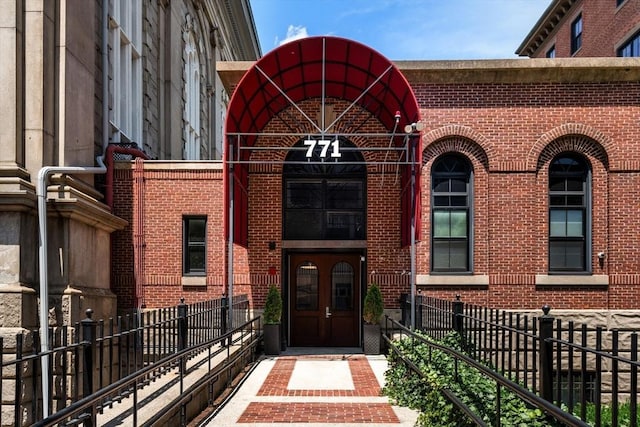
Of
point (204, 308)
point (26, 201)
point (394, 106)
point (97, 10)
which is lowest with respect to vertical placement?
point (204, 308)

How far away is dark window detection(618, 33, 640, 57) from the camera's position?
27156 mm

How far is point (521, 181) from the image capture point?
43.8 feet

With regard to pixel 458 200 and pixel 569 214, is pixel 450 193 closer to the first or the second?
pixel 458 200

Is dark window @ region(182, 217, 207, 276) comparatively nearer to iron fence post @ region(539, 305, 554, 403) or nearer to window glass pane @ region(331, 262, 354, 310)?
window glass pane @ region(331, 262, 354, 310)

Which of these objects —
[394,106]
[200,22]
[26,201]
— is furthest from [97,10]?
[200,22]

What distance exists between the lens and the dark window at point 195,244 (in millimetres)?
13945

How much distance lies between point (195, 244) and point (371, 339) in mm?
4974

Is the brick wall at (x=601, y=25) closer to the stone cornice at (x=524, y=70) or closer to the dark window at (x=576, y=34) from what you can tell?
the dark window at (x=576, y=34)

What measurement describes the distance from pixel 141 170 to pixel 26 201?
11.9ft

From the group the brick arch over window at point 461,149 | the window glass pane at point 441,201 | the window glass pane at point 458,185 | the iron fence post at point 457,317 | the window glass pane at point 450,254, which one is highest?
the brick arch over window at point 461,149

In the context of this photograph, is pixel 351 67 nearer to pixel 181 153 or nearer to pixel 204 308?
pixel 204 308

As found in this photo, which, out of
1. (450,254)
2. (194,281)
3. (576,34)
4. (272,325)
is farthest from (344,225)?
(576,34)

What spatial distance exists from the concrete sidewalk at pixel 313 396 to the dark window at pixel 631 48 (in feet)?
76.5

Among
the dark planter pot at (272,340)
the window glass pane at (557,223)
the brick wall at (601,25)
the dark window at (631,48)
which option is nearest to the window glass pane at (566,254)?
the window glass pane at (557,223)
